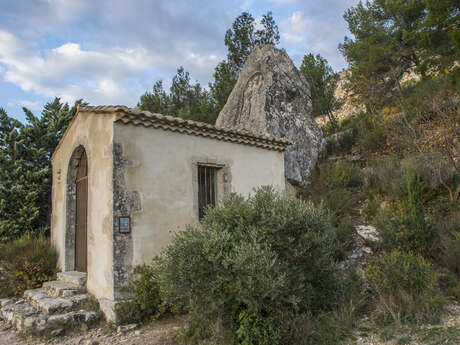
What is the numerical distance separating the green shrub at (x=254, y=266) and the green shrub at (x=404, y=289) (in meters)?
0.67

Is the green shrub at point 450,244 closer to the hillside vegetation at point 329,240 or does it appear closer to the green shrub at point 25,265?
the hillside vegetation at point 329,240

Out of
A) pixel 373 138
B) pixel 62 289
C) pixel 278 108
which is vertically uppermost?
pixel 278 108

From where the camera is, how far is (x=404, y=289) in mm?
4410

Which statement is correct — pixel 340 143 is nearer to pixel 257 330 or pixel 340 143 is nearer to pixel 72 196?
pixel 72 196

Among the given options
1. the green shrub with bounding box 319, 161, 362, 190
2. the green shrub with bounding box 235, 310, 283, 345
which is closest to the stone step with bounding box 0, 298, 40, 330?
the green shrub with bounding box 235, 310, 283, 345

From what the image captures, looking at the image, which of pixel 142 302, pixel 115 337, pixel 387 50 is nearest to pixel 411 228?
pixel 142 302

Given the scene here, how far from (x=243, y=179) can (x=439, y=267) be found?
4.01 metres

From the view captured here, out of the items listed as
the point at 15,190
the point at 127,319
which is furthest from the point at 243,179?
the point at 15,190

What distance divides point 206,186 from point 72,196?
307 cm

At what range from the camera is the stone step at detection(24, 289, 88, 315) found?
5.16 metres

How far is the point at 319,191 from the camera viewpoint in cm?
964

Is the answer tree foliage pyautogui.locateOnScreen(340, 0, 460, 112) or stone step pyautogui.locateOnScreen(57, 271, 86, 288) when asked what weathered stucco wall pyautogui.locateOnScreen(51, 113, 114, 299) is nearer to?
stone step pyautogui.locateOnScreen(57, 271, 86, 288)

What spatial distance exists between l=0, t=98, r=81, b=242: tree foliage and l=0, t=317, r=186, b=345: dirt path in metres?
4.27

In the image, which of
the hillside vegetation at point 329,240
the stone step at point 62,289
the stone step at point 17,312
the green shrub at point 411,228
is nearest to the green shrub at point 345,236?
the hillside vegetation at point 329,240
